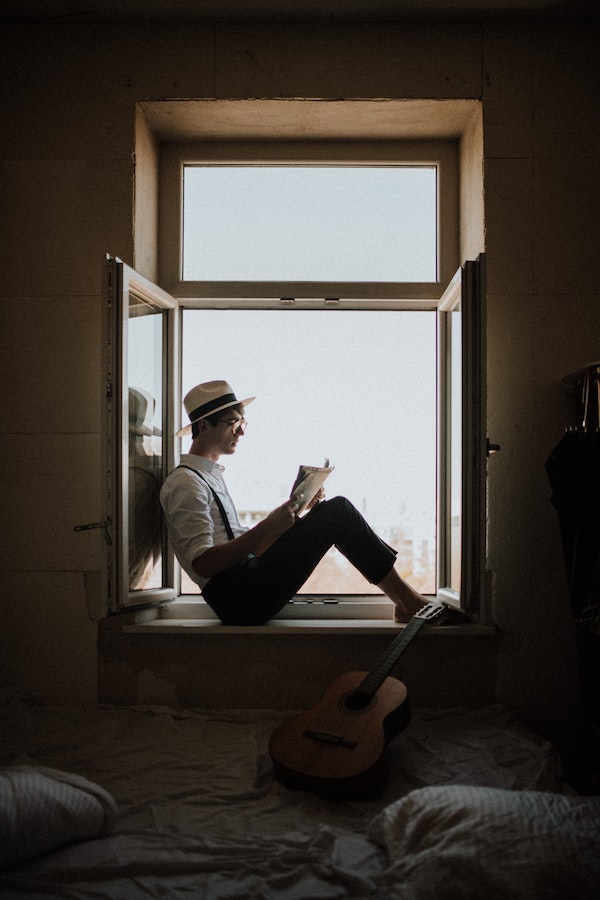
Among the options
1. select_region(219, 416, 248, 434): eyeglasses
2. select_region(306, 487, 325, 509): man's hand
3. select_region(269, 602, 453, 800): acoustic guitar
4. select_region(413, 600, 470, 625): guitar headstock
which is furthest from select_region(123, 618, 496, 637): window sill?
select_region(219, 416, 248, 434): eyeglasses

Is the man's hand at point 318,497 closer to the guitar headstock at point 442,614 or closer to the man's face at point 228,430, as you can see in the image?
the man's face at point 228,430

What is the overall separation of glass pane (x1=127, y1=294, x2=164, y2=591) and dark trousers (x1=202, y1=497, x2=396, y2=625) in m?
0.33

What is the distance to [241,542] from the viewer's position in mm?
2514

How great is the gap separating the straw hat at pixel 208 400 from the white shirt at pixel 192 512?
0.57 feet

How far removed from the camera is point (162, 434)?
2.96m

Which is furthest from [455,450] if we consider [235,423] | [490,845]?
[490,845]

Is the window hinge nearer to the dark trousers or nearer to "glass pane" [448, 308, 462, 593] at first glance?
"glass pane" [448, 308, 462, 593]

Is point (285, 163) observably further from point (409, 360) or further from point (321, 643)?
point (321, 643)

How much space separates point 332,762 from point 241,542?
2.95 ft

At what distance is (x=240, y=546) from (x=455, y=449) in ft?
3.07

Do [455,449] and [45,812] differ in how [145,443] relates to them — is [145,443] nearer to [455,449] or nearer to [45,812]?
[455,449]

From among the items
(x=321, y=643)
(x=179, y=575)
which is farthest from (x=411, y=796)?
(x=179, y=575)

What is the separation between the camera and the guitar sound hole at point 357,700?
2.00 meters

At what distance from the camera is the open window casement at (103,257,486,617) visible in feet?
8.02
